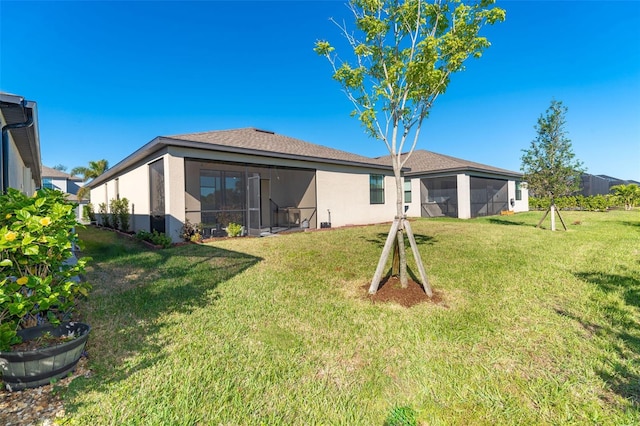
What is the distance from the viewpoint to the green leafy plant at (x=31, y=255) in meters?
2.16

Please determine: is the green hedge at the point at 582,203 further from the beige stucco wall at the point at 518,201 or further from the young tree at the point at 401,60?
the young tree at the point at 401,60

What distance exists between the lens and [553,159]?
1104 centimetres

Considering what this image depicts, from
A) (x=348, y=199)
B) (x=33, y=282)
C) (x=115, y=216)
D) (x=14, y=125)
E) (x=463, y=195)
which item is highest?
(x=14, y=125)

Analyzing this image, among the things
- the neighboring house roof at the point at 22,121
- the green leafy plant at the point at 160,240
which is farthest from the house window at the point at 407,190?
the neighboring house roof at the point at 22,121

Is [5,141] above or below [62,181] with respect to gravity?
below

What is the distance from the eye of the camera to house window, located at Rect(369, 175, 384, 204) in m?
15.8

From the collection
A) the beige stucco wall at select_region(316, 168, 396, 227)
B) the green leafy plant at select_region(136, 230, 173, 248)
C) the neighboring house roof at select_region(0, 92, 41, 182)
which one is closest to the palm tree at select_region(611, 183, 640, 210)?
the beige stucco wall at select_region(316, 168, 396, 227)

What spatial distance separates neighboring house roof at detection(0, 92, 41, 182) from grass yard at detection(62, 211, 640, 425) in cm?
299

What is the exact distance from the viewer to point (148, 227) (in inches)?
438

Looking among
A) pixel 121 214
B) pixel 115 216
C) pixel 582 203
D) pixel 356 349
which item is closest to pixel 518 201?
pixel 582 203

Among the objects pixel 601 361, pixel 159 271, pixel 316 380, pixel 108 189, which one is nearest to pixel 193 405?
pixel 316 380

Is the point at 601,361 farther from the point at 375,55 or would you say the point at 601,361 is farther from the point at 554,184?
the point at 554,184

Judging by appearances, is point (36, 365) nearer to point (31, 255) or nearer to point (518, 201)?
point (31, 255)

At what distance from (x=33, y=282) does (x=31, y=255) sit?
26 cm
